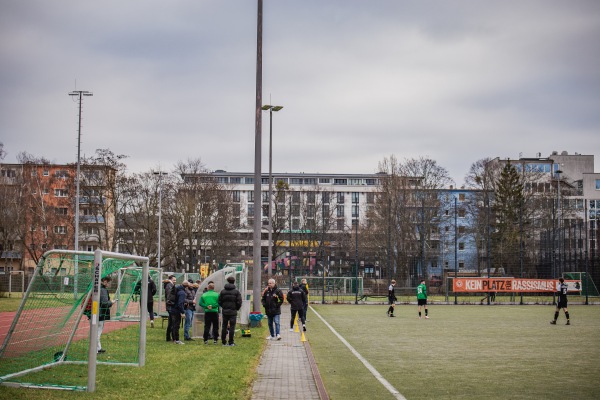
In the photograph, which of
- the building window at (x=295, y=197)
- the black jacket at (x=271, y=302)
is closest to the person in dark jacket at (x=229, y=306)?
the black jacket at (x=271, y=302)

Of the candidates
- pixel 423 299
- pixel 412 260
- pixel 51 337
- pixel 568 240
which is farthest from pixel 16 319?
pixel 568 240

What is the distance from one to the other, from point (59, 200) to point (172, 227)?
47.6 feet

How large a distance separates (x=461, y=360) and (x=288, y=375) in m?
4.91

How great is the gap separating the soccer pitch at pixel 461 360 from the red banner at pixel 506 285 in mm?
23929

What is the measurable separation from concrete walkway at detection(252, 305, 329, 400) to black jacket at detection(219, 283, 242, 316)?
1486 millimetres

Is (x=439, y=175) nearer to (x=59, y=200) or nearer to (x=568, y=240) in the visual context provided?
(x=568, y=240)

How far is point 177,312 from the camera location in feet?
66.9

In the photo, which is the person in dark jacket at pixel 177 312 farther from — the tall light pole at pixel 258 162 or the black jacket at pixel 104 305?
the tall light pole at pixel 258 162

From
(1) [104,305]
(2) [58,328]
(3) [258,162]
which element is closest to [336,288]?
(3) [258,162]

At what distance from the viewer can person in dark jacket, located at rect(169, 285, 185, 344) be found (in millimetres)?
20250

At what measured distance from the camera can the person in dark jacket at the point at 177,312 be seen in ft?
66.4

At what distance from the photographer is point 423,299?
111ft

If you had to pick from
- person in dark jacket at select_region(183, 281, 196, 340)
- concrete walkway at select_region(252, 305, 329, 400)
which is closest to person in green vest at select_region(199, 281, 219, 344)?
person in dark jacket at select_region(183, 281, 196, 340)

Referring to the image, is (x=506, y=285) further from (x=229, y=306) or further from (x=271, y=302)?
(x=229, y=306)
